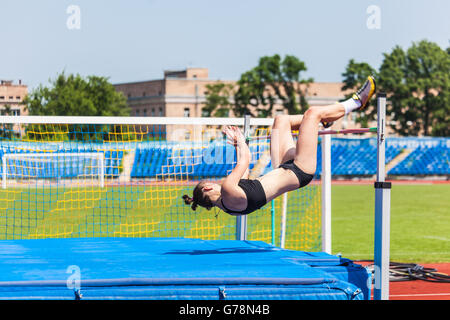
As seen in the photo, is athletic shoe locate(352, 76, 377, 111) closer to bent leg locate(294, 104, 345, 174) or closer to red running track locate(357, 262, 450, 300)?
bent leg locate(294, 104, 345, 174)

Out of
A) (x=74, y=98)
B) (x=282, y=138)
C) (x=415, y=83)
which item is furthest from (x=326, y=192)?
(x=415, y=83)

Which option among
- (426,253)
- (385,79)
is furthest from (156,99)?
(426,253)

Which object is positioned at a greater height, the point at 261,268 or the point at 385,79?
the point at 385,79

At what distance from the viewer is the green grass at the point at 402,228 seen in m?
13.1

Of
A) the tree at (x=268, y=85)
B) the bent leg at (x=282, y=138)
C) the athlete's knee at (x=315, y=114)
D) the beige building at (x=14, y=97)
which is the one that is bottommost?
the bent leg at (x=282, y=138)

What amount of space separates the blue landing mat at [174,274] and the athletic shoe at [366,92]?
1.93 m

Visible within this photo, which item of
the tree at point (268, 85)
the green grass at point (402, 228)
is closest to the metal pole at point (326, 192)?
the green grass at point (402, 228)

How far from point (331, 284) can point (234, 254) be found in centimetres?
189

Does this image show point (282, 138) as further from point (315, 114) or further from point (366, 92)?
point (366, 92)

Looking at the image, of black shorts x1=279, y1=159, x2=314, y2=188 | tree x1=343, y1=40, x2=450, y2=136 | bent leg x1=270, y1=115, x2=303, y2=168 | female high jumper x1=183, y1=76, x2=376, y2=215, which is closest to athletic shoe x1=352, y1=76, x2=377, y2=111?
female high jumper x1=183, y1=76, x2=376, y2=215

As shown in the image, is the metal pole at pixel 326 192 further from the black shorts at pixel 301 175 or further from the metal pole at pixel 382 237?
the metal pole at pixel 382 237

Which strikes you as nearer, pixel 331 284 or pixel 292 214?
pixel 331 284
